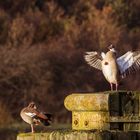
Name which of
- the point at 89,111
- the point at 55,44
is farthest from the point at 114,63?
the point at 55,44

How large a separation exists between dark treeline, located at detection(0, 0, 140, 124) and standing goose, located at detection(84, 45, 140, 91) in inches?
732

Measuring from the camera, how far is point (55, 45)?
145ft

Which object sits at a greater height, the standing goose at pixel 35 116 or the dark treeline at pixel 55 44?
the dark treeline at pixel 55 44

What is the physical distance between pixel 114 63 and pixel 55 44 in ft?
110

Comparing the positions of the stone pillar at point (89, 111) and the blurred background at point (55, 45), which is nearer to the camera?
the stone pillar at point (89, 111)

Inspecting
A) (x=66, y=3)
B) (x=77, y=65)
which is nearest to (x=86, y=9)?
(x=66, y=3)

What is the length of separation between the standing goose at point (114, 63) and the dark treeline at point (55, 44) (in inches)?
732

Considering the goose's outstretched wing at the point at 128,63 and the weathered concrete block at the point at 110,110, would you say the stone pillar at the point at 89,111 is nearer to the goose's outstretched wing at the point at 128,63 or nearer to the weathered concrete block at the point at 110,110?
the weathered concrete block at the point at 110,110

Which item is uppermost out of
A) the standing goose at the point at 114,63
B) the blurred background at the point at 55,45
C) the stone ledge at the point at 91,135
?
the blurred background at the point at 55,45

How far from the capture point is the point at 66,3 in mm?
53125

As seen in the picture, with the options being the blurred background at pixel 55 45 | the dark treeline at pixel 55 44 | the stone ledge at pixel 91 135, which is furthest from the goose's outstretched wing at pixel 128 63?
the blurred background at pixel 55 45

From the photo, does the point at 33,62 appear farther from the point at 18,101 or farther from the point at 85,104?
the point at 85,104

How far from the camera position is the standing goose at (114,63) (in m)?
11.1

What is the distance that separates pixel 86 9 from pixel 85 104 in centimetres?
4320
